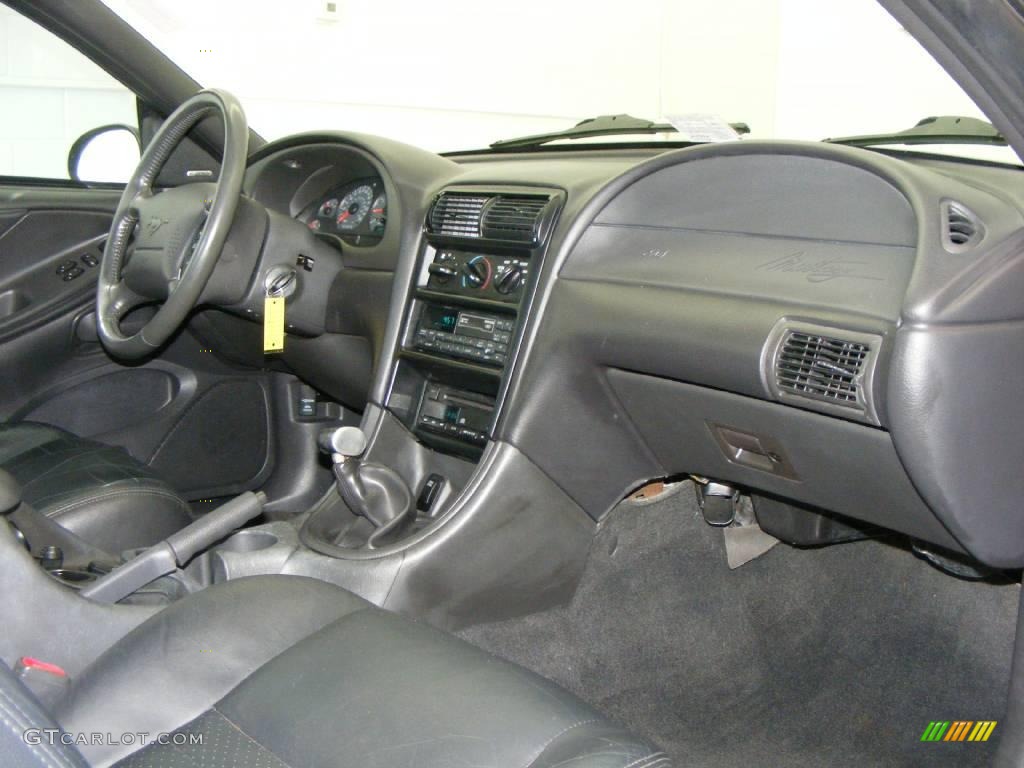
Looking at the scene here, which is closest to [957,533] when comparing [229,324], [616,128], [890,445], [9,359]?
[890,445]

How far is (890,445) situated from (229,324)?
5.44 ft

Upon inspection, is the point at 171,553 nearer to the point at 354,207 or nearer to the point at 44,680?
the point at 44,680

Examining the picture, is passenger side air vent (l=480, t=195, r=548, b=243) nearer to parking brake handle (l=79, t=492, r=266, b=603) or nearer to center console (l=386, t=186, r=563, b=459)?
center console (l=386, t=186, r=563, b=459)

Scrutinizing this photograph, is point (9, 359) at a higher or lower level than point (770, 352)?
lower

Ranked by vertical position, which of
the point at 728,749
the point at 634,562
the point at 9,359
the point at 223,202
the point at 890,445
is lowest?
the point at 728,749

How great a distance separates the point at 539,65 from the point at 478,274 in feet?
13.5

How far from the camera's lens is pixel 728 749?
6.27ft

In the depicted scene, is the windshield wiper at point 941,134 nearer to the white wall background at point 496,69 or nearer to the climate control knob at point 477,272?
the climate control knob at point 477,272

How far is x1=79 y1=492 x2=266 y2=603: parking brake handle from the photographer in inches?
56.4

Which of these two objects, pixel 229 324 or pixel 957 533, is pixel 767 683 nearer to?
pixel 957 533

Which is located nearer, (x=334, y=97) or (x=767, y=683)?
(x=767, y=683)

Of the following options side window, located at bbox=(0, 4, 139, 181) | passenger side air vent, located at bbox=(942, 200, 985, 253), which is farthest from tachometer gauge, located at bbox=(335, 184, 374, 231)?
side window, located at bbox=(0, 4, 139, 181)

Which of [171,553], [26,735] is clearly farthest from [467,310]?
[26,735]

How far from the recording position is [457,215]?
6.35 ft
